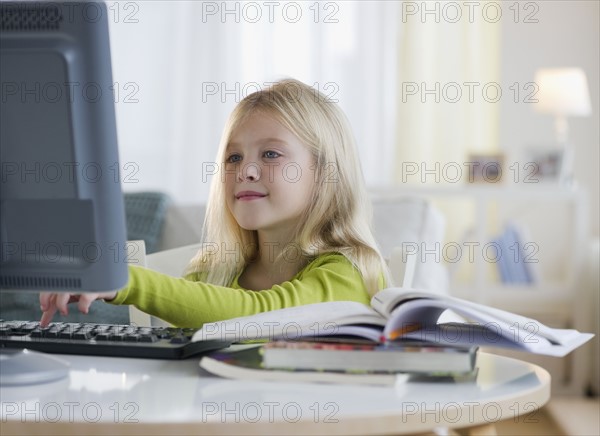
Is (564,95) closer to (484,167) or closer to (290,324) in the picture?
(484,167)

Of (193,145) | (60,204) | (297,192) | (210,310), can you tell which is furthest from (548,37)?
(60,204)

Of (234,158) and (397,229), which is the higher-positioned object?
(234,158)

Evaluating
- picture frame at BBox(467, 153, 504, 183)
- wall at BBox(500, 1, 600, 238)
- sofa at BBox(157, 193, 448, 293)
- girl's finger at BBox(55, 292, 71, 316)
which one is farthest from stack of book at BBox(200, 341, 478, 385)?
wall at BBox(500, 1, 600, 238)

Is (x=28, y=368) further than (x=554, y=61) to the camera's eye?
No

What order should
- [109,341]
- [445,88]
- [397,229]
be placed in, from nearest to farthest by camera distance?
[109,341] → [397,229] → [445,88]

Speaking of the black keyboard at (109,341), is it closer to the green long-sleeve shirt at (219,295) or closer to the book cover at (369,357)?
the green long-sleeve shirt at (219,295)

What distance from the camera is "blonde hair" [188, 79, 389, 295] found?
4.81 feet

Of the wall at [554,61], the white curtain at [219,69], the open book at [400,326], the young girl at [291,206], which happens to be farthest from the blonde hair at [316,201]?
the wall at [554,61]

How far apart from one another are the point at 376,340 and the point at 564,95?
2.74 m

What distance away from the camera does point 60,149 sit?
0.94 meters

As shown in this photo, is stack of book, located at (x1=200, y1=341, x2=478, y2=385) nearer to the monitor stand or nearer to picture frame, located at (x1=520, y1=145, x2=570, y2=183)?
the monitor stand

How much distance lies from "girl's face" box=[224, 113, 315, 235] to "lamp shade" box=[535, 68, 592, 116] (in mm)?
2188

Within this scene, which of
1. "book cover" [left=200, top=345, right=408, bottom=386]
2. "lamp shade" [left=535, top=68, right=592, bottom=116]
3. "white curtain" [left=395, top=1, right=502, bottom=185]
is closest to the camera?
"book cover" [left=200, top=345, right=408, bottom=386]

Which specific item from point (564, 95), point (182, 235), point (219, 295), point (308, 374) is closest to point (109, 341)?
point (219, 295)
